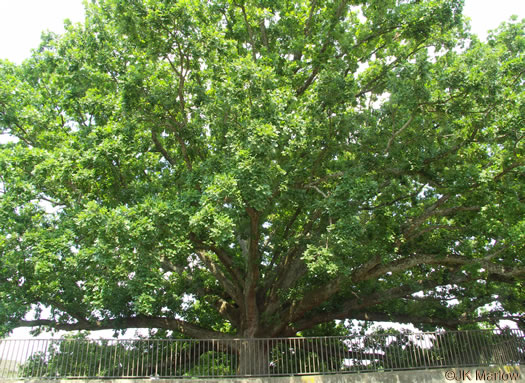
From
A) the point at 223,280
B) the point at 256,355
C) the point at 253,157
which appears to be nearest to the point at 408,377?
the point at 256,355

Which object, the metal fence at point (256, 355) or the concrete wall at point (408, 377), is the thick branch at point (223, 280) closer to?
the metal fence at point (256, 355)

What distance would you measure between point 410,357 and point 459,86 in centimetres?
718

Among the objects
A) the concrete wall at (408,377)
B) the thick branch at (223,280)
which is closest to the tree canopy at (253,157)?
the thick branch at (223,280)

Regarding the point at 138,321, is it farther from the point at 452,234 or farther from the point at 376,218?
the point at 452,234

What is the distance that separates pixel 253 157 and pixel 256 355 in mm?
5762

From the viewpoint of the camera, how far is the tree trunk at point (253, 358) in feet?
35.5

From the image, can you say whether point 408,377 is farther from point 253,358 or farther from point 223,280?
point 223,280

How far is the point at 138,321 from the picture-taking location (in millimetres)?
12945

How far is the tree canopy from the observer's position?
8.88m

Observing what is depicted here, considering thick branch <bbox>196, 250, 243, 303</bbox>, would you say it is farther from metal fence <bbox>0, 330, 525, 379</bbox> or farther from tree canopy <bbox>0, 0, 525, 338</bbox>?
metal fence <bbox>0, 330, 525, 379</bbox>

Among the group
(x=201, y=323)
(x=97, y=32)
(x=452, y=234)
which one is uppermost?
(x=97, y=32)

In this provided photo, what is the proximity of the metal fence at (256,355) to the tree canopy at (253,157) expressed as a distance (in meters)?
1.10

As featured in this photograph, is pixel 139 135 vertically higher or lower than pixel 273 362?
higher

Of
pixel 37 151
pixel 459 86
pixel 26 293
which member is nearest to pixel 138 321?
pixel 26 293
